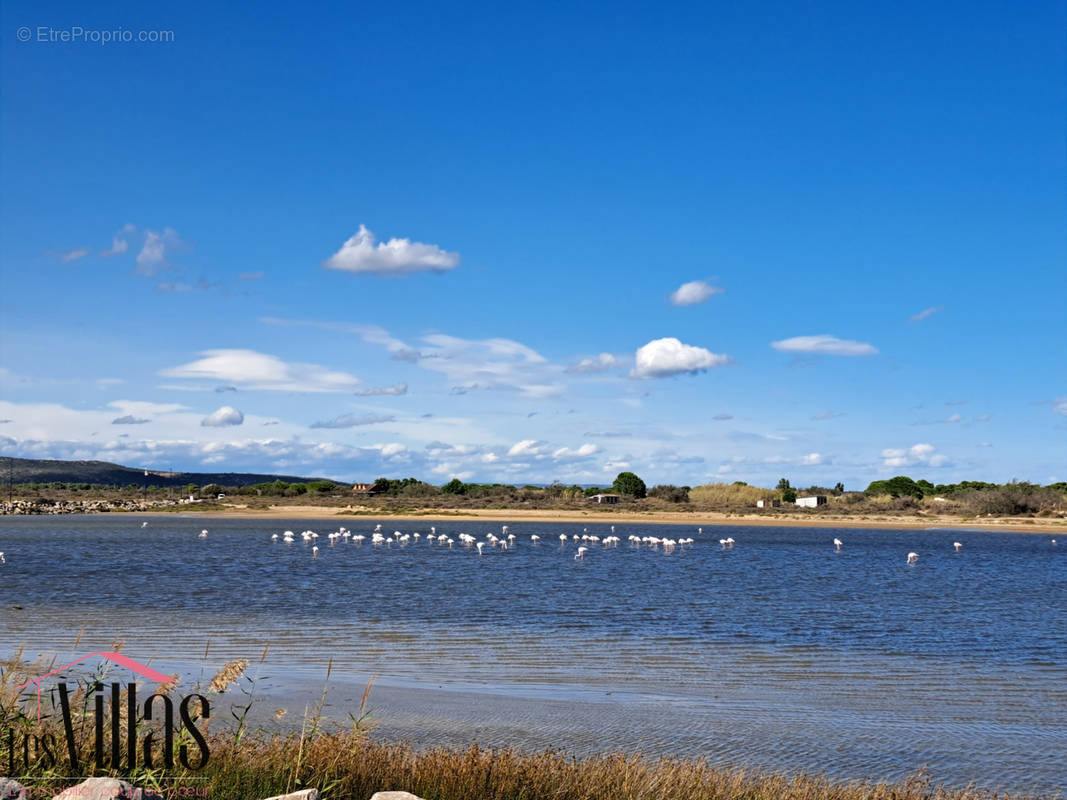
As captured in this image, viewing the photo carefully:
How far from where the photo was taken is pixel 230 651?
15438mm

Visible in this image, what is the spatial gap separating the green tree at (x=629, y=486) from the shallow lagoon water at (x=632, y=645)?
66.4 meters

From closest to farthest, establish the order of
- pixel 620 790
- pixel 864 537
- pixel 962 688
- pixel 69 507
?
pixel 620 790, pixel 962 688, pixel 864 537, pixel 69 507

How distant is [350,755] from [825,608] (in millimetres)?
18518

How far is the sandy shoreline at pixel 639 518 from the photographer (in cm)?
7944

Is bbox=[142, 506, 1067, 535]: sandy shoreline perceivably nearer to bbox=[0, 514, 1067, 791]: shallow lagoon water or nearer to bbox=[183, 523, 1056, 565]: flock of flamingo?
bbox=[183, 523, 1056, 565]: flock of flamingo

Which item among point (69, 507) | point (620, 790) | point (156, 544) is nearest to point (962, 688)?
point (620, 790)

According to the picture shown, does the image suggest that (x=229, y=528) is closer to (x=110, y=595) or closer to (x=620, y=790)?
(x=110, y=595)

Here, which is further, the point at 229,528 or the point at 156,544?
the point at 229,528

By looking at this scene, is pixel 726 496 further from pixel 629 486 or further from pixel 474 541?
pixel 474 541

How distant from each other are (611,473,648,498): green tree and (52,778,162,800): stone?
9895 cm

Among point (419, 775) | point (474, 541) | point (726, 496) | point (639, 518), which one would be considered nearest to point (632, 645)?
point (419, 775)

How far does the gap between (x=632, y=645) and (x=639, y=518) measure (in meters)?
70.4

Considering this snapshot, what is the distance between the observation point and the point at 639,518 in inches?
3423

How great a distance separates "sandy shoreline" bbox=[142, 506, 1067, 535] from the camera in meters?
79.4
